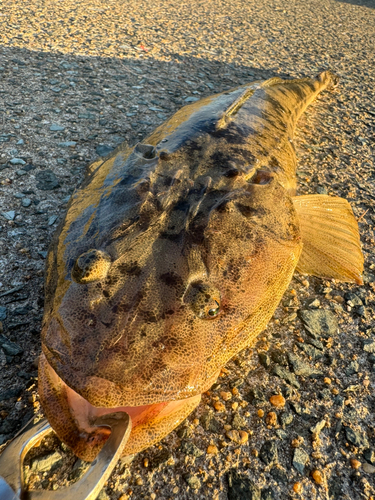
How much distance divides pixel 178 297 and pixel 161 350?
0.24 m

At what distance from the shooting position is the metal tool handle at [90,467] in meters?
1.27

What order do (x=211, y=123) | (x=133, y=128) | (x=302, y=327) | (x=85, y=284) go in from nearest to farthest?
(x=85, y=284)
(x=302, y=327)
(x=211, y=123)
(x=133, y=128)

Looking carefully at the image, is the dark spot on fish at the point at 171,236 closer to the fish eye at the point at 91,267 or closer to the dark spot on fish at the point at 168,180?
the fish eye at the point at 91,267

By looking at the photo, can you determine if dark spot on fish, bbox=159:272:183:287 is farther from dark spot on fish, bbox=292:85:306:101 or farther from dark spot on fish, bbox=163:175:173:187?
dark spot on fish, bbox=292:85:306:101

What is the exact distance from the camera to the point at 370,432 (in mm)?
1900

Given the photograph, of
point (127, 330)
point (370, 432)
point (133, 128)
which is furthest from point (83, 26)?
point (370, 432)

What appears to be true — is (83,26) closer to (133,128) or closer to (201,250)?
(133,128)

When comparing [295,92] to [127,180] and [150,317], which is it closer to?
[127,180]

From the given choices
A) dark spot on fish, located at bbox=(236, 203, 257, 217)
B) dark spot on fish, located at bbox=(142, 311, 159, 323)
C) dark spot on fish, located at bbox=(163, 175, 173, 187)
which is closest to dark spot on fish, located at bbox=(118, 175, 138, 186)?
dark spot on fish, located at bbox=(163, 175, 173, 187)

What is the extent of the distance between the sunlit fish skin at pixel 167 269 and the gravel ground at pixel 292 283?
0.24 meters

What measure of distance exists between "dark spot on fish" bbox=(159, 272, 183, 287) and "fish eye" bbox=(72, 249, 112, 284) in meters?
0.24

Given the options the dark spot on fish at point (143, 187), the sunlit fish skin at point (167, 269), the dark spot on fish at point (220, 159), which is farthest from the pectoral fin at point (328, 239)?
the dark spot on fish at point (143, 187)

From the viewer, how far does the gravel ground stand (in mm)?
1687

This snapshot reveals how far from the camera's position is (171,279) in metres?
1.65
